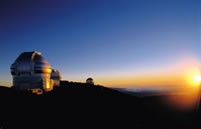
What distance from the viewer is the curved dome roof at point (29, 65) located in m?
14.5

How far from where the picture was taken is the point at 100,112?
13.0 metres

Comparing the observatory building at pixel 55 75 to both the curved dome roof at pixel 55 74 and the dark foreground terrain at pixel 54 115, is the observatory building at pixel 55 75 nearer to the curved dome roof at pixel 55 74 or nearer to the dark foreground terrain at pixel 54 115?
the curved dome roof at pixel 55 74

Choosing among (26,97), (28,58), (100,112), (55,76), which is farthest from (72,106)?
(55,76)

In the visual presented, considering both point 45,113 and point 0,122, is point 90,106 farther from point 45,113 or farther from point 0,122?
point 0,122

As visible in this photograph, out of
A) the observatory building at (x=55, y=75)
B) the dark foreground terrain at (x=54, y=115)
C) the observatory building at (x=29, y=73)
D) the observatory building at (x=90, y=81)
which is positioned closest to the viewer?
the dark foreground terrain at (x=54, y=115)

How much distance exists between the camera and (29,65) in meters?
14.4

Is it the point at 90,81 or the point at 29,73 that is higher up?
the point at 29,73

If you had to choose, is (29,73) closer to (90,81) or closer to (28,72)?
(28,72)

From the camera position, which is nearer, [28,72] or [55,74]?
[28,72]

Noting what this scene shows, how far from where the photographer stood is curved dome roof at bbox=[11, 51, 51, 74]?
14453mm

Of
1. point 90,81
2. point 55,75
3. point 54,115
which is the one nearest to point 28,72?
point 54,115

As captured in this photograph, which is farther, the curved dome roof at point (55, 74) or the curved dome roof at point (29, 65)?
the curved dome roof at point (55, 74)

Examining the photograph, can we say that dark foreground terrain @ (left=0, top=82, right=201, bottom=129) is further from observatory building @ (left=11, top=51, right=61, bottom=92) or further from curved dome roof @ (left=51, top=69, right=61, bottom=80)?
curved dome roof @ (left=51, top=69, right=61, bottom=80)

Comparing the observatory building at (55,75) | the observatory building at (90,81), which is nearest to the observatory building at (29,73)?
the observatory building at (55,75)
